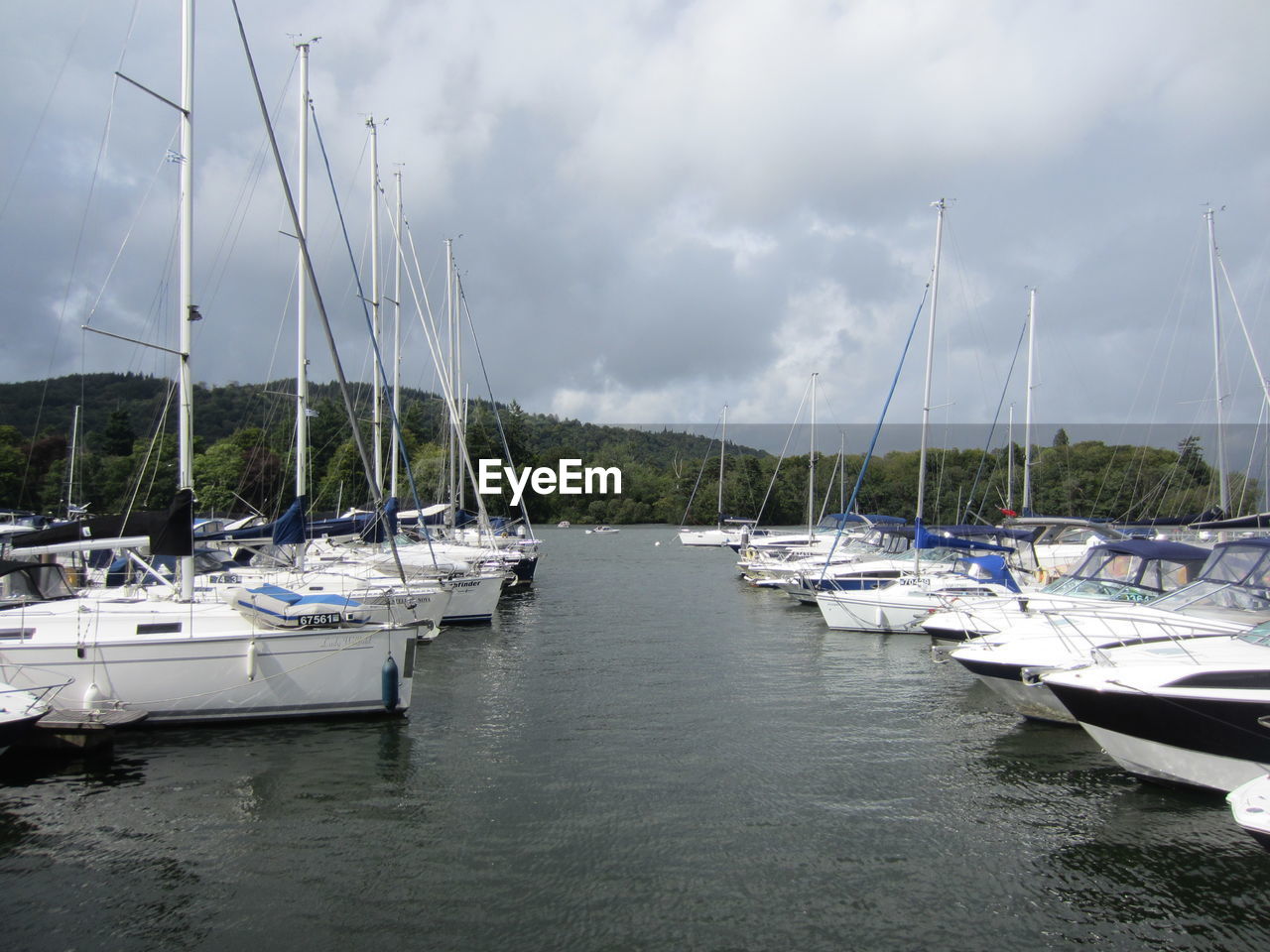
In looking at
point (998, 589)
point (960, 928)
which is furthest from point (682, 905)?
point (998, 589)

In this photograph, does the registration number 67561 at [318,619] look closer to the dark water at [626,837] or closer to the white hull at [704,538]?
the dark water at [626,837]

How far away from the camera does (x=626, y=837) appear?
39.0ft

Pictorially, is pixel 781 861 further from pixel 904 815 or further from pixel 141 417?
pixel 141 417

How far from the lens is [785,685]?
71.9 ft

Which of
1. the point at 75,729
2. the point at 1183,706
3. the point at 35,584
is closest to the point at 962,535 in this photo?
the point at 1183,706

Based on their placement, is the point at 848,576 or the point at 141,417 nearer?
the point at 848,576

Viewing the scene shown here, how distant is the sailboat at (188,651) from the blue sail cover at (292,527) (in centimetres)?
510

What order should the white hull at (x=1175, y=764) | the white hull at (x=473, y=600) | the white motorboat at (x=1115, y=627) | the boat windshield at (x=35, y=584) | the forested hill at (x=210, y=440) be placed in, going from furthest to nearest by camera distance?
the forested hill at (x=210, y=440) < the white hull at (x=473, y=600) < the boat windshield at (x=35, y=584) < the white motorboat at (x=1115, y=627) < the white hull at (x=1175, y=764)

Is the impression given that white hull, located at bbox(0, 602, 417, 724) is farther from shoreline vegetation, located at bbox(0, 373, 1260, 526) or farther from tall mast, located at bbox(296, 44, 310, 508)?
shoreline vegetation, located at bbox(0, 373, 1260, 526)

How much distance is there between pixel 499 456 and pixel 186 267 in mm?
97995

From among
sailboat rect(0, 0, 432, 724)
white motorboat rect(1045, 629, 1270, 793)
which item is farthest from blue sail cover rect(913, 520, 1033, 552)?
sailboat rect(0, 0, 432, 724)

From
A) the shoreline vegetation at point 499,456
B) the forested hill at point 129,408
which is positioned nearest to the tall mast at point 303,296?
the shoreline vegetation at point 499,456

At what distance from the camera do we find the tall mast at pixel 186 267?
17.2m

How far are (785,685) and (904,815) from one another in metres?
9.12
